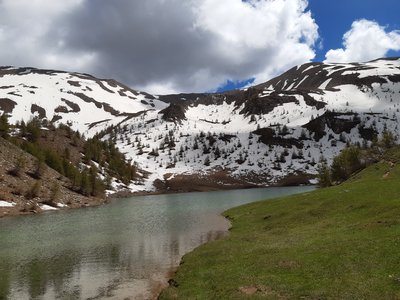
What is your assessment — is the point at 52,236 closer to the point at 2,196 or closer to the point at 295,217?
the point at 295,217

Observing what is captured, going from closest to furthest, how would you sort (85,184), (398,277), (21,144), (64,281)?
(398,277)
(64,281)
(85,184)
(21,144)

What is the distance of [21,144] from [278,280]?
15824cm

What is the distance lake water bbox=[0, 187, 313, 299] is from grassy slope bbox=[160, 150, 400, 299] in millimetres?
4504

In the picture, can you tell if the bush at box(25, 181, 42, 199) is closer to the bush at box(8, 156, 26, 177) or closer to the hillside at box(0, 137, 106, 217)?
the hillside at box(0, 137, 106, 217)

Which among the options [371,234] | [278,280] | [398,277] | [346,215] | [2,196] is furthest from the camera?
[2,196]

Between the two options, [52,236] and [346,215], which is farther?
[52,236]

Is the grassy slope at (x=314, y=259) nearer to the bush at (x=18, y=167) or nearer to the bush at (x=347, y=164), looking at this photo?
the bush at (x=347, y=164)

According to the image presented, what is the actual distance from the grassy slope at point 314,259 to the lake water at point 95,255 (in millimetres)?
4504

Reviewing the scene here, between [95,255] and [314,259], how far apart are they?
92.9 feet

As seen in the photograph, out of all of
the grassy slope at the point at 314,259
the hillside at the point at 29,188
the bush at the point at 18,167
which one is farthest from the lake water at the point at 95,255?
the bush at the point at 18,167

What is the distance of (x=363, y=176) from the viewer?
84812mm

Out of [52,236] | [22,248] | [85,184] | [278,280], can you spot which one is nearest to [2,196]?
[85,184]

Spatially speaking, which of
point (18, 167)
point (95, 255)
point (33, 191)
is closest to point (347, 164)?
point (33, 191)

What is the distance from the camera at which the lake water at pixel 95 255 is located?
33.5 metres
